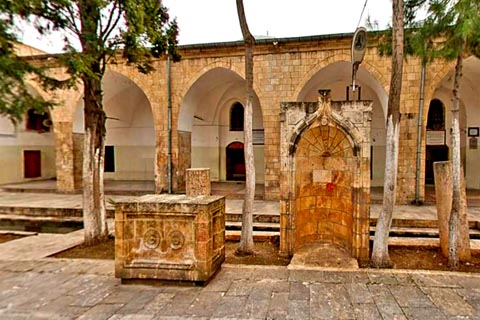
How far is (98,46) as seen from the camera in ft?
18.7

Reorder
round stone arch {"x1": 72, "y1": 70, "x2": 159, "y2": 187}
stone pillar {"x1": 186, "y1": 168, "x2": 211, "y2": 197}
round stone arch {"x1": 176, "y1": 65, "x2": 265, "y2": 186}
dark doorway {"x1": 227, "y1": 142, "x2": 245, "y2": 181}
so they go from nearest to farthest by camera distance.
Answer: stone pillar {"x1": 186, "y1": 168, "x2": 211, "y2": 197}, round stone arch {"x1": 176, "y1": 65, "x2": 265, "y2": 186}, dark doorway {"x1": 227, "y1": 142, "x2": 245, "y2": 181}, round stone arch {"x1": 72, "y1": 70, "x2": 159, "y2": 187}

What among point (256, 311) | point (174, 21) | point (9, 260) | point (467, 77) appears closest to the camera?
point (256, 311)

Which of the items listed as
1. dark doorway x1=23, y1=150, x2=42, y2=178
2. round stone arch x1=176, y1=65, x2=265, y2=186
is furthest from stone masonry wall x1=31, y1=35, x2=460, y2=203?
dark doorway x1=23, y1=150, x2=42, y2=178

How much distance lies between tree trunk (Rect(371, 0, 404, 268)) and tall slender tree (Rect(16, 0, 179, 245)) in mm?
4176

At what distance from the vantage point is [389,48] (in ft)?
19.6

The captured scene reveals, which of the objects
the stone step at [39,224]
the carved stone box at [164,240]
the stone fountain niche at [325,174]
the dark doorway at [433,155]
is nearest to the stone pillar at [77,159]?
the stone step at [39,224]

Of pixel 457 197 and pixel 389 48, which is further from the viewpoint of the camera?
A: pixel 389 48

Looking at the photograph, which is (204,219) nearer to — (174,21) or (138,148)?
(174,21)

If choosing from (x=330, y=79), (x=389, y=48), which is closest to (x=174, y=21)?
(x=389, y=48)

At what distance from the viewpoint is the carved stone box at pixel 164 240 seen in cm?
408

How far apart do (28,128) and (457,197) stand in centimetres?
1832

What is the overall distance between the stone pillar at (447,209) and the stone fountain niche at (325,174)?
1405 mm

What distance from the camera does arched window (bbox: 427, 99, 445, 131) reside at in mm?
12875

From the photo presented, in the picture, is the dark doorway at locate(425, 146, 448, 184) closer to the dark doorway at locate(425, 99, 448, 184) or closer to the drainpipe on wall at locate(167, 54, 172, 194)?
the dark doorway at locate(425, 99, 448, 184)
